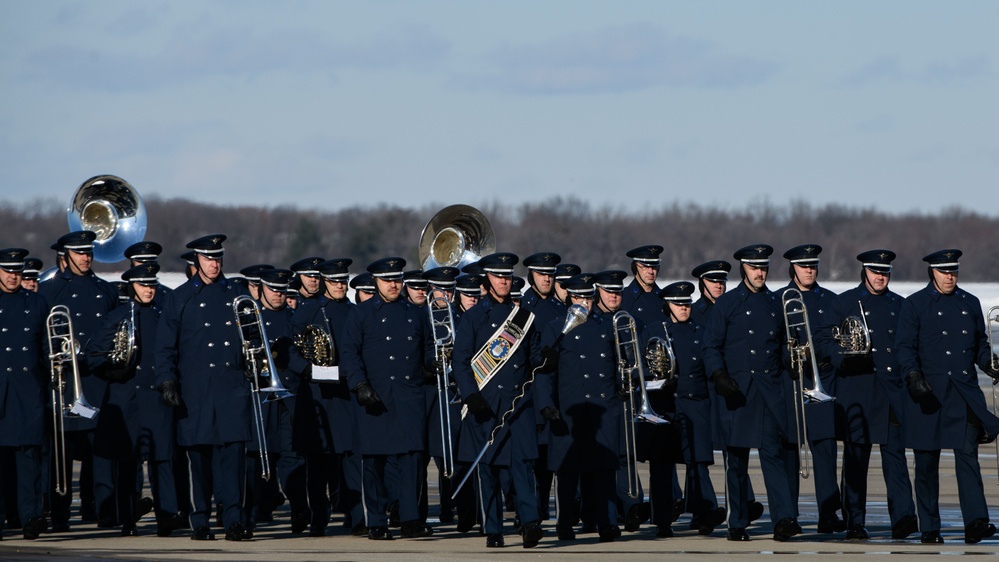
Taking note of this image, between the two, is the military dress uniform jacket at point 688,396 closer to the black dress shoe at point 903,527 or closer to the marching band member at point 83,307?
the black dress shoe at point 903,527

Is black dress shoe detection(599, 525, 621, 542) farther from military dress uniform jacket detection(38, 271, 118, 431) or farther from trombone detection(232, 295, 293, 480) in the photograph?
military dress uniform jacket detection(38, 271, 118, 431)

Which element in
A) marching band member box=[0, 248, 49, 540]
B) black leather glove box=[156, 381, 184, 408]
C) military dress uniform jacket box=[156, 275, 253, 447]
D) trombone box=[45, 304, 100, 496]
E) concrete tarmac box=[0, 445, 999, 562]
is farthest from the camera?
marching band member box=[0, 248, 49, 540]

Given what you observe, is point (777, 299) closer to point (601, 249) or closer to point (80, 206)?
point (80, 206)

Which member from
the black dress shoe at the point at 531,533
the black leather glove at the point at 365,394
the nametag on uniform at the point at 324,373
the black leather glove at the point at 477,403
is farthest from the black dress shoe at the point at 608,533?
the nametag on uniform at the point at 324,373

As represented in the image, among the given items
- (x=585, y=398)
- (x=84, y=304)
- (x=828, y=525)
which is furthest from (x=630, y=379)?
(x=84, y=304)

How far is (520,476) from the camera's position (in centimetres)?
1230

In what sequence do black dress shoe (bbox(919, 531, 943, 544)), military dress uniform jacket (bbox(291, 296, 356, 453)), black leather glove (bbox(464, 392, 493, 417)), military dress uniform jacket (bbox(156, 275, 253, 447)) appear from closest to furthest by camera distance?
black leather glove (bbox(464, 392, 493, 417)), black dress shoe (bbox(919, 531, 943, 544)), military dress uniform jacket (bbox(156, 275, 253, 447)), military dress uniform jacket (bbox(291, 296, 356, 453))

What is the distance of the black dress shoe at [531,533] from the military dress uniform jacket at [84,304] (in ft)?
12.0

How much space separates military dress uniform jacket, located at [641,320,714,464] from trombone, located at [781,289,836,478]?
83 cm

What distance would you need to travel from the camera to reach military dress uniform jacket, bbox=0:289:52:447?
12.7 metres

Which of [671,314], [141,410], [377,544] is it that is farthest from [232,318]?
[671,314]

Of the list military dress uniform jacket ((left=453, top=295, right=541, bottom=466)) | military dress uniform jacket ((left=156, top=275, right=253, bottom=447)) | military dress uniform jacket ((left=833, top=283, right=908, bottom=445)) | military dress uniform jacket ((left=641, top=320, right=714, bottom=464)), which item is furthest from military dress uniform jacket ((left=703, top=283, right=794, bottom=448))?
military dress uniform jacket ((left=156, top=275, right=253, bottom=447))

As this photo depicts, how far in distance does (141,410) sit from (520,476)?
2.95 meters

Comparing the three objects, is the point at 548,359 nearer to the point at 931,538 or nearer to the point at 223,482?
the point at 223,482
